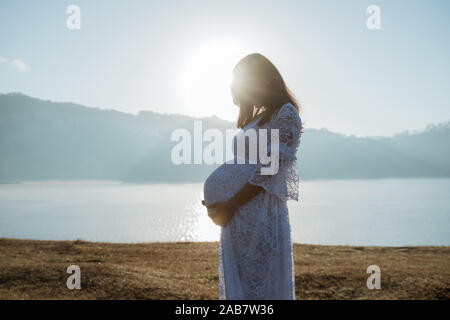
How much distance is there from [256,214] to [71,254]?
363 inches

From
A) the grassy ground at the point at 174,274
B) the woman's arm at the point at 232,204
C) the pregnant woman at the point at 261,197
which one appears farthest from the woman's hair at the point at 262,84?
the grassy ground at the point at 174,274

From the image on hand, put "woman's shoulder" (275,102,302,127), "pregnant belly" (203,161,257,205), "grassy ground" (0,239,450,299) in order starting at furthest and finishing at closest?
"grassy ground" (0,239,450,299) < "pregnant belly" (203,161,257,205) < "woman's shoulder" (275,102,302,127)

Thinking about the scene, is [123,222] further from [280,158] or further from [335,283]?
[280,158]

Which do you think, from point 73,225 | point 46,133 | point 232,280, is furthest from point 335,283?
point 46,133

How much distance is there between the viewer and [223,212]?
2.66 meters

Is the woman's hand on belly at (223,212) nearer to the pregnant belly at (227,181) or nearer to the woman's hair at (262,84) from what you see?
the pregnant belly at (227,181)

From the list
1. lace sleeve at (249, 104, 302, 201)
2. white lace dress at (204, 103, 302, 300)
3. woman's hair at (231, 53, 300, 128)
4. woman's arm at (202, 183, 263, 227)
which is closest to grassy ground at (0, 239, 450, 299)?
white lace dress at (204, 103, 302, 300)

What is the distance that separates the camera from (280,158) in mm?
2539

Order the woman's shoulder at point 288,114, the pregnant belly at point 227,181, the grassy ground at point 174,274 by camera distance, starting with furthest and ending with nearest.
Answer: the grassy ground at point 174,274
the pregnant belly at point 227,181
the woman's shoulder at point 288,114

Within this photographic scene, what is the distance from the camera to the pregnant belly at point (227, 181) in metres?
2.62

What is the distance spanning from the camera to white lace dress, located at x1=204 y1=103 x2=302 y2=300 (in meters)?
2.55

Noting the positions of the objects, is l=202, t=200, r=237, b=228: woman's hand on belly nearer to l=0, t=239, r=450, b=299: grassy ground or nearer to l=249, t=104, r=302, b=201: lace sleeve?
l=249, t=104, r=302, b=201: lace sleeve

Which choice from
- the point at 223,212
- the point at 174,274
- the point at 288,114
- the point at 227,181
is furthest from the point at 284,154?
the point at 174,274

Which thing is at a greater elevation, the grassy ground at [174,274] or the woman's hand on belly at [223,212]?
the woman's hand on belly at [223,212]
